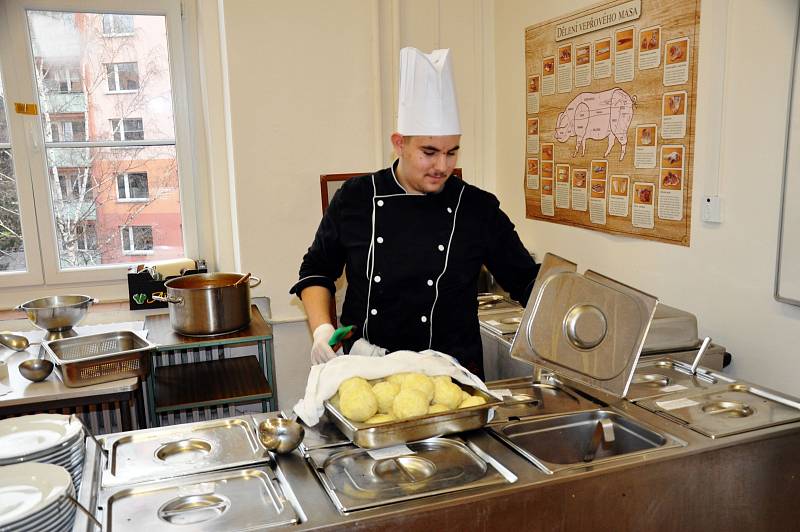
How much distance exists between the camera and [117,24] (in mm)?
3592

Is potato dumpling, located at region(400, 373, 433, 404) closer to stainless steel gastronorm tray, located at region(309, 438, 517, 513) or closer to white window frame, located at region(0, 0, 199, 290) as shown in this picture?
stainless steel gastronorm tray, located at region(309, 438, 517, 513)

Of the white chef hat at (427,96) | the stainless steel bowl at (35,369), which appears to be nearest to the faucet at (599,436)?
the white chef hat at (427,96)

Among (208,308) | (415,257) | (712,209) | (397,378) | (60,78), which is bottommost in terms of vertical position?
(208,308)

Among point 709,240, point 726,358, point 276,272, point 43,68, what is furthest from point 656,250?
point 43,68

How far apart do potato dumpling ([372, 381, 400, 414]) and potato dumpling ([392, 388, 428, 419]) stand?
0.02 meters

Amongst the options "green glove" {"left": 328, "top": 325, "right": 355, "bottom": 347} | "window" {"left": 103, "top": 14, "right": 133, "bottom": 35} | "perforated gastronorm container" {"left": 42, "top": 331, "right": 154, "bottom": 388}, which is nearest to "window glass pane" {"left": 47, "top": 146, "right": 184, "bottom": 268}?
"window" {"left": 103, "top": 14, "right": 133, "bottom": 35}

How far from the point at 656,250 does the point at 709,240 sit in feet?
0.89

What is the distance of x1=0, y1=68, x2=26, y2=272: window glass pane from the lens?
3482 mm

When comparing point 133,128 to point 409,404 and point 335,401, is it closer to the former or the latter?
point 335,401

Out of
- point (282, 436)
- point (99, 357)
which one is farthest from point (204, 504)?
point (99, 357)

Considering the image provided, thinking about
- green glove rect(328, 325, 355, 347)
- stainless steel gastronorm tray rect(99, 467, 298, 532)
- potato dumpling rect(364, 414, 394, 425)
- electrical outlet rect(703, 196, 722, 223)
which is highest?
electrical outlet rect(703, 196, 722, 223)

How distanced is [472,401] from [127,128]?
2.91m

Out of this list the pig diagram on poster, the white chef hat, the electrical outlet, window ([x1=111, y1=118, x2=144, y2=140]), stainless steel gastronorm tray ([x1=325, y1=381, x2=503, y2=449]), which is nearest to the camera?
stainless steel gastronorm tray ([x1=325, y1=381, x2=503, y2=449])

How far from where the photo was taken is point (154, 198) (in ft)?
12.4
